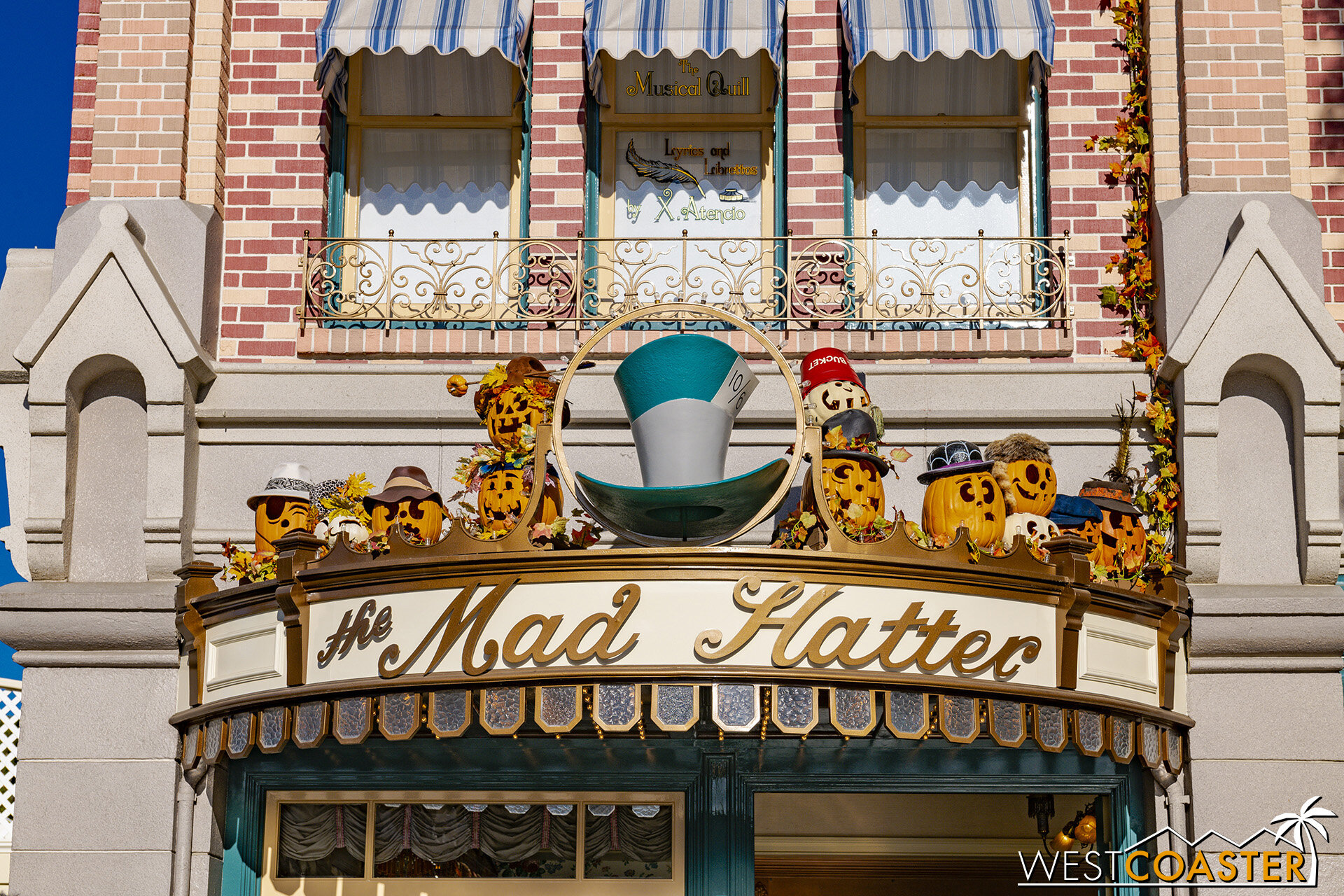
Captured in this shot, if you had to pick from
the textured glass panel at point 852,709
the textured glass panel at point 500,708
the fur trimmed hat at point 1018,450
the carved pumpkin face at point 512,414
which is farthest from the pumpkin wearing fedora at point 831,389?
the textured glass panel at point 500,708

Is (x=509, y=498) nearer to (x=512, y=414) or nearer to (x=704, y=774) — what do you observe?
(x=512, y=414)

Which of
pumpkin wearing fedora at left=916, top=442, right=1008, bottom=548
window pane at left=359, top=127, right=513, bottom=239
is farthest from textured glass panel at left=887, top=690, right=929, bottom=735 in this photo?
window pane at left=359, top=127, right=513, bottom=239

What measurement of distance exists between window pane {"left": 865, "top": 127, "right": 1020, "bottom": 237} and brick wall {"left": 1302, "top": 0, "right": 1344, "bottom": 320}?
2.12 meters

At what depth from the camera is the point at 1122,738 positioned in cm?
880

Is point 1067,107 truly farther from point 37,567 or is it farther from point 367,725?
point 37,567

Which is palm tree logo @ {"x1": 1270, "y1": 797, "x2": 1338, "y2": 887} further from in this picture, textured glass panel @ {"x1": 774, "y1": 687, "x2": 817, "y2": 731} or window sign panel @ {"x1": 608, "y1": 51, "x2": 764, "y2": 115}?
window sign panel @ {"x1": 608, "y1": 51, "x2": 764, "y2": 115}

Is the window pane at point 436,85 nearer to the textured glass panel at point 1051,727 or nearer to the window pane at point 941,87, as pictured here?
the window pane at point 941,87

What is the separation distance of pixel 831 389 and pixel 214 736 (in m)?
4.10

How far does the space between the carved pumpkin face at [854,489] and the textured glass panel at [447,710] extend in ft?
7.37

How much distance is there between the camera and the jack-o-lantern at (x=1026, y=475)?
9.12 meters

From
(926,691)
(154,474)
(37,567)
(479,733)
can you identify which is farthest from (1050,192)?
(37,567)

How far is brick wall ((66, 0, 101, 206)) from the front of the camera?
11.1 meters

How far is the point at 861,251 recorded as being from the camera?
1068 cm

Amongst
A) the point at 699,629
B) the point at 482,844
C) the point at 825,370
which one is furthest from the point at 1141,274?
the point at 482,844
